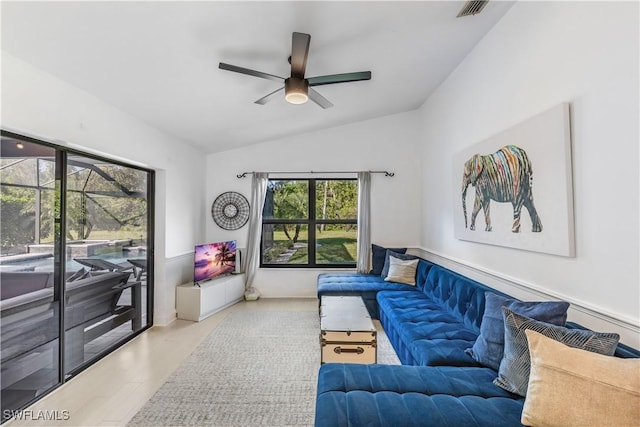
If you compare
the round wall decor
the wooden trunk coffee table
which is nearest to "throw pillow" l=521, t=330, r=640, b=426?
the wooden trunk coffee table

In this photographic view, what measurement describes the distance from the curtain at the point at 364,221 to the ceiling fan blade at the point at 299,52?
2.74 m

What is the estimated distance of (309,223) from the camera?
5020 mm

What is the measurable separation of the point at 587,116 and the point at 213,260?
4331mm

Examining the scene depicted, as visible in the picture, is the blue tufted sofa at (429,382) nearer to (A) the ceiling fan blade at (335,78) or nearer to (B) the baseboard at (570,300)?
(B) the baseboard at (570,300)

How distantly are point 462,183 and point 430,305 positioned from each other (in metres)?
1.39

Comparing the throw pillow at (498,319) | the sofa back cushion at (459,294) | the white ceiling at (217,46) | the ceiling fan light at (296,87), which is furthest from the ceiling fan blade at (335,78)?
the sofa back cushion at (459,294)

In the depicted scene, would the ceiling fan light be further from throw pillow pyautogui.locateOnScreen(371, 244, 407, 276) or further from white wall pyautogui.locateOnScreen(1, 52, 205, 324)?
throw pillow pyautogui.locateOnScreen(371, 244, 407, 276)

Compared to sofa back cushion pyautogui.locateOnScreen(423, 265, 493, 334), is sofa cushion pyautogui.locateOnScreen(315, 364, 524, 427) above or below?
below

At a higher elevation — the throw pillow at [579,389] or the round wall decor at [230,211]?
the round wall decor at [230,211]

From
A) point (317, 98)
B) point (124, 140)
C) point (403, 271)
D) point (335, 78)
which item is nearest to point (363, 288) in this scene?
point (403, 271)

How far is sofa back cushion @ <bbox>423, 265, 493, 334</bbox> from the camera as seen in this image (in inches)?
96.5

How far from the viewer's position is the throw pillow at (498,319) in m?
1.67

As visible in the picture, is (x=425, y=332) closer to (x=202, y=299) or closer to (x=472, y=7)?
(x=472, y=7)

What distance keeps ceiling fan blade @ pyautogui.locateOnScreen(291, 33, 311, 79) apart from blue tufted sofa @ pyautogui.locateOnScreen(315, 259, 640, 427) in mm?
2126
